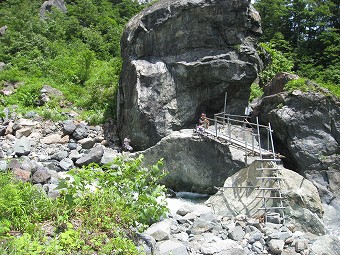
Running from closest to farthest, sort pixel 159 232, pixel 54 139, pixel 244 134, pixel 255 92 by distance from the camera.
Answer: pixel 159 232
pixel 244 134
pixel 54 139
pixel 255 92

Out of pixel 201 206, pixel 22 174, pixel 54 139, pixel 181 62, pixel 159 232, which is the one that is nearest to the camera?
pixel 159 232

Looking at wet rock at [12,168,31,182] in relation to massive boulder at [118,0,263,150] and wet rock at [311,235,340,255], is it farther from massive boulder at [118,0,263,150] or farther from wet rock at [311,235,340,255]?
massive boulder at [118,0,263,150]

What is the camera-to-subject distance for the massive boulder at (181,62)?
16641 millimetres

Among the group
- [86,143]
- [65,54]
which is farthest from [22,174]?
[65,54]

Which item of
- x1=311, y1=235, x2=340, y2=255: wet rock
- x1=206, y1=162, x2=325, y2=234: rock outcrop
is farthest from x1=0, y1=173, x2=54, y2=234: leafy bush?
x1=206, y1=162, x2=325, y2=234: rock outcrop

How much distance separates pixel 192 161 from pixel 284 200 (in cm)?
413

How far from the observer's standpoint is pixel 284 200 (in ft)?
34.2

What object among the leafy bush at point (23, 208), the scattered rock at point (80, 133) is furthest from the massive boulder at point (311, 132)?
the leafy bush at point (23, 208)

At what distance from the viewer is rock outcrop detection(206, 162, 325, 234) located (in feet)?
32.4

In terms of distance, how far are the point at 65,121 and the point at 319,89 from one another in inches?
473

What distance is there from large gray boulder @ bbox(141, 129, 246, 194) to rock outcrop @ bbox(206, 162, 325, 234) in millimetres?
1701

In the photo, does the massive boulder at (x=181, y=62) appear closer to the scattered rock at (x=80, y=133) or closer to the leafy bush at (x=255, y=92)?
the scattered rock at (x=80, y=133)

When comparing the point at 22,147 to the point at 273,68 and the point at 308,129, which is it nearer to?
the point at 308,129

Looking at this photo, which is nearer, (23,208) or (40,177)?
(23,208)
